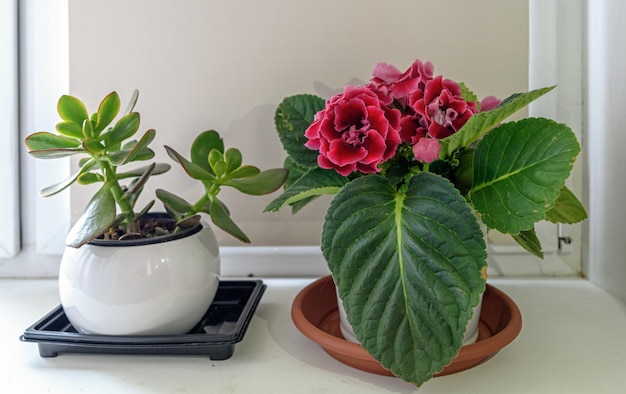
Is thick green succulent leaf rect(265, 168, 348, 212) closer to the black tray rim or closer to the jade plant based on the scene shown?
the jade plant

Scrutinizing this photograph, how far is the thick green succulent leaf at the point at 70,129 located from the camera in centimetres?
58

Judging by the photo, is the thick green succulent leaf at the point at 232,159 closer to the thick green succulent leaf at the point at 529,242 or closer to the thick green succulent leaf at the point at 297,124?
the thick green succulent leaf at the point at 297,124

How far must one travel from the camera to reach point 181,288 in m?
0.60

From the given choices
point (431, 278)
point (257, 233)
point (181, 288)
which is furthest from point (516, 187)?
point (257, 233)

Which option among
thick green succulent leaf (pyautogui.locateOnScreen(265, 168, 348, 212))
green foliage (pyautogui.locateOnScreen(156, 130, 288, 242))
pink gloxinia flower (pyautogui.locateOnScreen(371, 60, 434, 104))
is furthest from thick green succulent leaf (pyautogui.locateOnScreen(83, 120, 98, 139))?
pink gloxinia flower (pyautogui.locateOnScreen(371, 60, 434, 104))

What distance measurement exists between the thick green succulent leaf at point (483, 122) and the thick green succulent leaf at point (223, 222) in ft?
0.82

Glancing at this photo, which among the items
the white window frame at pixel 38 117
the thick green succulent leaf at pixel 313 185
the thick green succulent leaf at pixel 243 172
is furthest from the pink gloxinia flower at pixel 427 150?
the white window frame at pixel 38 117

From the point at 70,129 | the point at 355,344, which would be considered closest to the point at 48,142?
the point at 70,129

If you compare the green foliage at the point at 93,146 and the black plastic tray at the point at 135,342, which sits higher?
the green foliage at the point at 93,146

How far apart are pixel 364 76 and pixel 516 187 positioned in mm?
407

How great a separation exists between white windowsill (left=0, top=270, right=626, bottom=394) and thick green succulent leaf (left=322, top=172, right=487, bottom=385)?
9 centimetres

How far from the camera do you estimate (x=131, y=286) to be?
574 millimetres

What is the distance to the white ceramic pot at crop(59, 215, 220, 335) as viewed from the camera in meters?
0.58

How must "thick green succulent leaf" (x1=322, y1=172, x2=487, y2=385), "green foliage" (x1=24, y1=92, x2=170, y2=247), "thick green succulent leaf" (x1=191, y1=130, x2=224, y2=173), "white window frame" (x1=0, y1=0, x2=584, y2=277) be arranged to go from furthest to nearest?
"white window frame" (x1=0, y1=0, x2=584, y2=277) < "thick green succulent leaf" (x1=191, y1=130, x2=224, y2=173) < "green foliage" (x1=24, y1=92, x2=170, y2=247) < "thick green succulent leaf" (x1=322, y1=172, x2=487, y2=385)
